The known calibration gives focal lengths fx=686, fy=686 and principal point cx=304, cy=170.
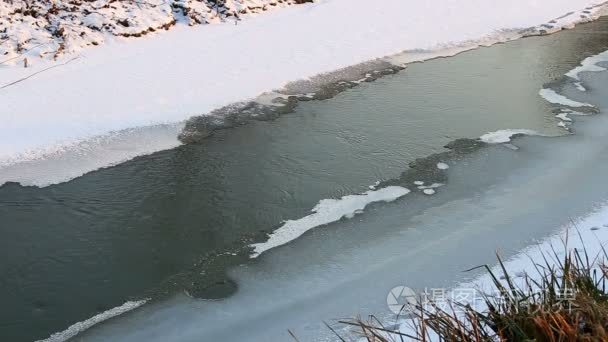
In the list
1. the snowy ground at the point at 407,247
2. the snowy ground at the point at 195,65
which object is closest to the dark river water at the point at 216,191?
the snowy ground at the point at 407,247

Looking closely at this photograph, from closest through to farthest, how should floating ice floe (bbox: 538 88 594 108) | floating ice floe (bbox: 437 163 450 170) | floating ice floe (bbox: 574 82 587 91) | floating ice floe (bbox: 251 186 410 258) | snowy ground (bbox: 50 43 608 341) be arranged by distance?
snowy ground (bbox: 50 43 608 341) < floating ice floe (bbox: 251 186 410 258) < floating ice floe (bbox: 437 163 450 170) < floating ice floe (bbox: 538 88 594 108) < floating ice floe (bbox: 574 82 587 91)

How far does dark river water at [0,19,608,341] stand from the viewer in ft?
14.2

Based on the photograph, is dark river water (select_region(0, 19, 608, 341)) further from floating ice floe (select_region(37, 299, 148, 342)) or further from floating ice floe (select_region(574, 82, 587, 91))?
floating ice floe (select_region(574, 82, 587, 91))

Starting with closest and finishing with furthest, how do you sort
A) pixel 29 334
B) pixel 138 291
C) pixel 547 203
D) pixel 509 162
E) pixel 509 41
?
pixel 29 334, pixel 138 291, pixel 547 203, pixel 509 162, pixel 509 41

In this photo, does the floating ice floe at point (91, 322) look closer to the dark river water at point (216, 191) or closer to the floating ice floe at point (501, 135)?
the dark river water at point (216, 191)

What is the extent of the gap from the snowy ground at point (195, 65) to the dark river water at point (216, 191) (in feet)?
1.76

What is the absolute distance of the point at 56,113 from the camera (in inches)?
267

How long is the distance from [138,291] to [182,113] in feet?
9.73

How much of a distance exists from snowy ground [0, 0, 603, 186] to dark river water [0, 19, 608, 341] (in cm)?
54

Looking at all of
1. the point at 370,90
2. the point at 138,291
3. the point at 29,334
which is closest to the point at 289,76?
the point at 370,90

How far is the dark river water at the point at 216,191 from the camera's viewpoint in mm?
4328

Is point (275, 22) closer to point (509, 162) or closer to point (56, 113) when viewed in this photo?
point (56, 113)

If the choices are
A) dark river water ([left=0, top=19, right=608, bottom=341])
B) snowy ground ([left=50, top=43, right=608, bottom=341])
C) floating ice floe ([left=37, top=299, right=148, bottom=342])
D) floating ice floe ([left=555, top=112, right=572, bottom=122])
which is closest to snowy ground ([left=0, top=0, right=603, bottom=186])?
dark river water ([left=0, top=19, right=608, bottom=341])

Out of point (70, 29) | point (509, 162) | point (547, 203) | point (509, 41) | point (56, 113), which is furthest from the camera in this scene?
point (509, 41)
